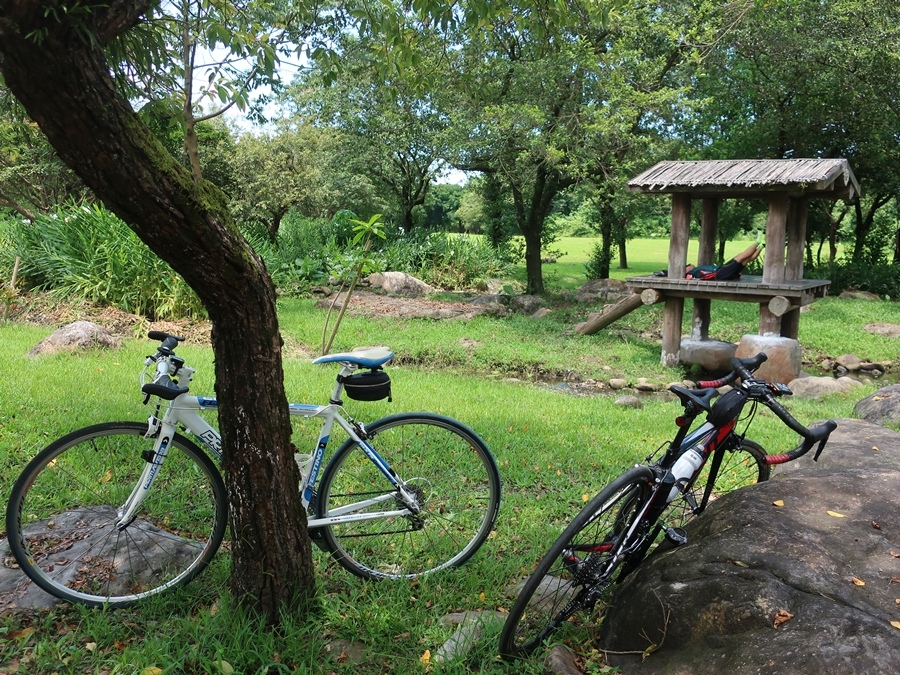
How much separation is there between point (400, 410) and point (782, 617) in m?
4.28

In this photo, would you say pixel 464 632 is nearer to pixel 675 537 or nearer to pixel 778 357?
pixel 675 537

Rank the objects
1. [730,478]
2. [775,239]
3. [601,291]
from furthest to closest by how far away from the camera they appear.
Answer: [601,291] → [775,239] → [730,478]

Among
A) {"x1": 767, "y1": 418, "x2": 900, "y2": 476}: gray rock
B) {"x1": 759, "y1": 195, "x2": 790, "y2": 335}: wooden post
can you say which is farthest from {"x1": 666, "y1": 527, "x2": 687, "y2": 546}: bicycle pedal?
{"x1": 759, "y1": 195, "x2": 790, "y2": 335}: wooden post

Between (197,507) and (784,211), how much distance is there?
929 cm

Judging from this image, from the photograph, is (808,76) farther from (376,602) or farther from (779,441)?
(376,602)

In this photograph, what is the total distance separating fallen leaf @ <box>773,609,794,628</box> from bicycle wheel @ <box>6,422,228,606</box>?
2227mm

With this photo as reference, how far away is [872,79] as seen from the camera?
600 inches

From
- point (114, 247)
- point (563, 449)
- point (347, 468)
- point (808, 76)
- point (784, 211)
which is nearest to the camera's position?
point (347, 468)

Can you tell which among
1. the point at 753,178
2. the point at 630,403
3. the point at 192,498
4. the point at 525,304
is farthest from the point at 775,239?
the point at 192,498

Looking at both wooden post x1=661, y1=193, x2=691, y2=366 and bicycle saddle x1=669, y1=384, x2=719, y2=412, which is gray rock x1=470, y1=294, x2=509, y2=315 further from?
bicycle saddle x1=669, y1=384, x2=719, y2=412

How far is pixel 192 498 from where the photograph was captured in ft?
11.6

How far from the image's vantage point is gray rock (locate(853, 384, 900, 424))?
21.2 feet

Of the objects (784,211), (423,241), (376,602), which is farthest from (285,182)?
(376,602)

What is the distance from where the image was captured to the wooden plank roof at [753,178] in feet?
29.9
